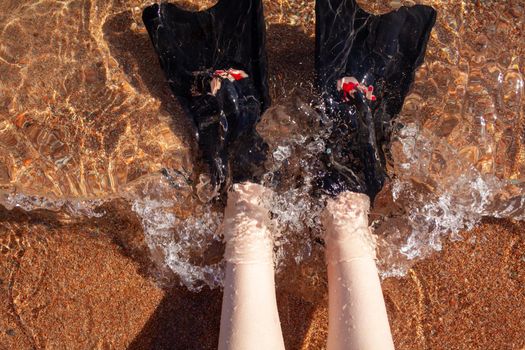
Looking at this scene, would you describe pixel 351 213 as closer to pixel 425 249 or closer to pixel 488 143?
pixel 425 249

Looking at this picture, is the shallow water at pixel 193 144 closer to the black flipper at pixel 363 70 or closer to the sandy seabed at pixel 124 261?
the sandy seabed at pixel 124 261

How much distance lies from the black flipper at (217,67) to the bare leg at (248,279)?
1.02 feet

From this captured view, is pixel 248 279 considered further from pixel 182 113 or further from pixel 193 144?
pixel 182 113

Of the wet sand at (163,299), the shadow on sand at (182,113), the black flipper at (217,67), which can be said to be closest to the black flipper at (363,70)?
the shadow on sand at (182,113)

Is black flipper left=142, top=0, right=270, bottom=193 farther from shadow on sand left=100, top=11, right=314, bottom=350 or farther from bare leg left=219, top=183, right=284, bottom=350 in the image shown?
bare leg left=219, top=183, right=284, bottom=350

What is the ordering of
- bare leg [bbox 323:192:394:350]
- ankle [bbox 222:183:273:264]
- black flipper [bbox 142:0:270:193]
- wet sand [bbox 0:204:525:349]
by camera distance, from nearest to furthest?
bare leg [bbox 323:192:394:350] → ankle [bbox 222:183:273:264] → wet sand [bbox 0:204:525:349] → black flipper [bbox 142:0:270:193]

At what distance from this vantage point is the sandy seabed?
8.22 ft

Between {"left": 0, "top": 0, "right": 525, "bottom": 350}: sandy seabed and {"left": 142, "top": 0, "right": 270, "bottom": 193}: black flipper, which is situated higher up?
{"left": 142, "top": 0, "right": 270, "bottom": 193}: black flipper

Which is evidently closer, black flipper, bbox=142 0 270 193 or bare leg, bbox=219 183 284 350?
bare leg, bbox=219 183 284 350

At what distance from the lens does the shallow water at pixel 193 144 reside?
265cm

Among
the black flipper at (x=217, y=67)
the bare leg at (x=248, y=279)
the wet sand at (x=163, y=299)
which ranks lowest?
the wet sand at (x=163, y=299)

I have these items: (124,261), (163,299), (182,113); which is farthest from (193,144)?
(163,299)

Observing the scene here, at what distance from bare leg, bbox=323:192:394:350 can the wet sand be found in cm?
44

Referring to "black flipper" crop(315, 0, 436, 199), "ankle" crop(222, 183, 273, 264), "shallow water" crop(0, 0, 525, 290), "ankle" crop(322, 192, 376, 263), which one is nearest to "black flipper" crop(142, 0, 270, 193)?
"shallow water" crop(0, 0, 525, 290)
